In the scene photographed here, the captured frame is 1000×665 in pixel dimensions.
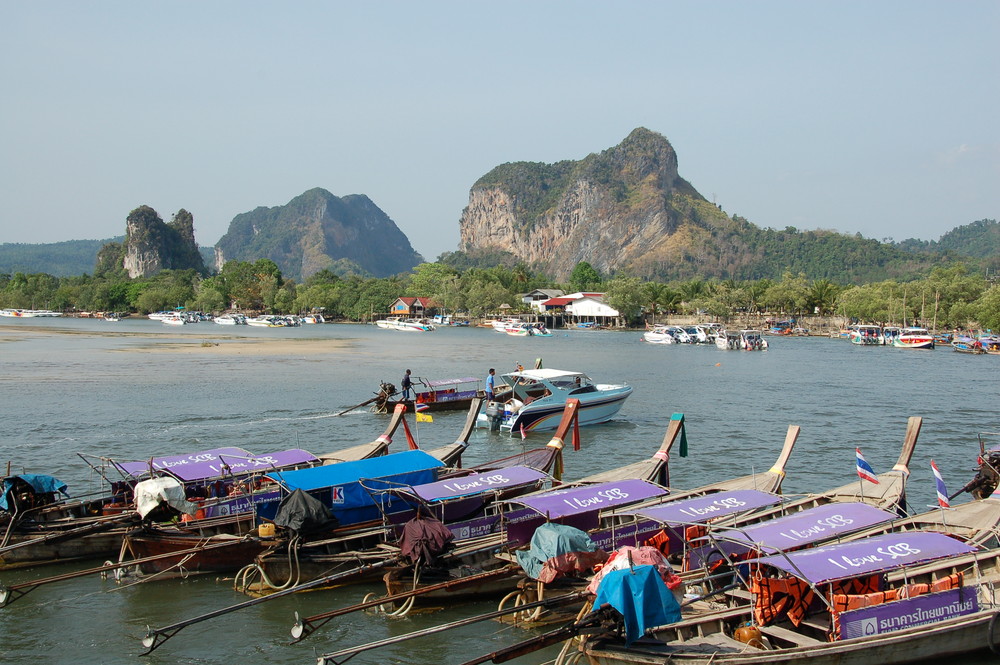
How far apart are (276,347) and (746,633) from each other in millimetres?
83293

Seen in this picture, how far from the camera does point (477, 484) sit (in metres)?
17.1

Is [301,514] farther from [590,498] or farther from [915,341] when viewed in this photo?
[915,341]

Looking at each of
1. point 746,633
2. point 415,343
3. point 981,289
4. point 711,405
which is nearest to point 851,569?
point 746,633

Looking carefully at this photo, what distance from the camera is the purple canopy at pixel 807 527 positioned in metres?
12.5

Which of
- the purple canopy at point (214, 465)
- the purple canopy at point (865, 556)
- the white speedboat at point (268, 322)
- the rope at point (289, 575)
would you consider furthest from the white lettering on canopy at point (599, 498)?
the white speedboat at point (268, 322)

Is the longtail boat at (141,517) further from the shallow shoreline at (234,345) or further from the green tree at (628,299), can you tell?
the green tree at (628,299)

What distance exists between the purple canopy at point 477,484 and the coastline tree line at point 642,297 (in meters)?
96.5

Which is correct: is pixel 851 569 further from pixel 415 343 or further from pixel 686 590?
pixel 415 343

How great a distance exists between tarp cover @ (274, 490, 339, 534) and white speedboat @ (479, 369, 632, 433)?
58.5 ft

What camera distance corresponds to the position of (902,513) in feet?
58.8

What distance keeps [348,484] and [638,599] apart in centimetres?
831

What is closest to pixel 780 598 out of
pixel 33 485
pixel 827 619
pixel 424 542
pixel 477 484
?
pixel 827 619

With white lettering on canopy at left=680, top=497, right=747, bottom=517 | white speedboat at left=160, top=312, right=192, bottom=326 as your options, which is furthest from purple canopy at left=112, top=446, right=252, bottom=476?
white speedboat at left=160, top=312, right=192, bottom=326

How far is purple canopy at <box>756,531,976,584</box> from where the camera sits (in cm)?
1141
